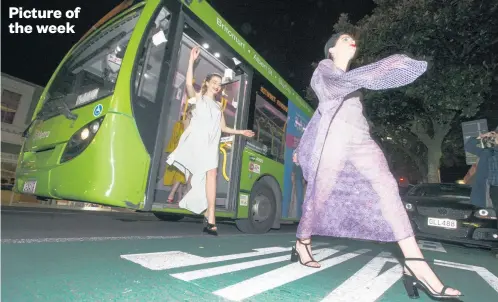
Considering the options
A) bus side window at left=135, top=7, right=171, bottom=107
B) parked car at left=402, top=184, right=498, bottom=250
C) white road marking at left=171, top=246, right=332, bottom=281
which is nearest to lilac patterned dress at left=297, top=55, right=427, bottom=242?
white road marking at left=171, top=246, right=332, bottom=281

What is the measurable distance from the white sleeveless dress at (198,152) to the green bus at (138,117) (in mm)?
224

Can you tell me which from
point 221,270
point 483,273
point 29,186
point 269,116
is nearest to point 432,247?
point 483,273

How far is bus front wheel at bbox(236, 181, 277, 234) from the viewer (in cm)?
503

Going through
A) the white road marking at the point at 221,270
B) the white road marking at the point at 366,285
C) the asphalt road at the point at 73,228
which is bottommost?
the white road marking at the point at 366,285

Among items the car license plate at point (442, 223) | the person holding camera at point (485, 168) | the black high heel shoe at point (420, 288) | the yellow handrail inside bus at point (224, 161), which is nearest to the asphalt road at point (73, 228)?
the yellow handrail inside bus at point (224, 161)

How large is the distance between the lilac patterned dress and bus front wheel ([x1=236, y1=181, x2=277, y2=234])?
2.70m

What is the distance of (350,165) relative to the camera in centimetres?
213

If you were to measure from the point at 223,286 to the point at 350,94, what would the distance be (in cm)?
160

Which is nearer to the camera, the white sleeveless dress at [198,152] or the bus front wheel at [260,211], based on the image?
the white sleeveless dress at [198,152]

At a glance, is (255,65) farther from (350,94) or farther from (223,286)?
(223,286)

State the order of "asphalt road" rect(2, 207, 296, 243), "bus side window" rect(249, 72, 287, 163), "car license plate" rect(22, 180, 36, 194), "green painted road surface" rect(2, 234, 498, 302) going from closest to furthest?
"green painted road surface" rect(2, 234, 498, 302), "asphalt road" rect(2, 207, 296, 243), "car license plate" rect(22, 180, 36, 194), "bus side window" rect(249, 72, 287, 163)

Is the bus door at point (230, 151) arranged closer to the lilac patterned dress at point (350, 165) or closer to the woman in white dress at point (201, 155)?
the woman in white dress at point (201, 155)

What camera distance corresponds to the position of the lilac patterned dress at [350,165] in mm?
1945

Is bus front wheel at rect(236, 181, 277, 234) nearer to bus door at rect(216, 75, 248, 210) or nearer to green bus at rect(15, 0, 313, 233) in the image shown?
green bus at rect(15, 0, 313, 233)
